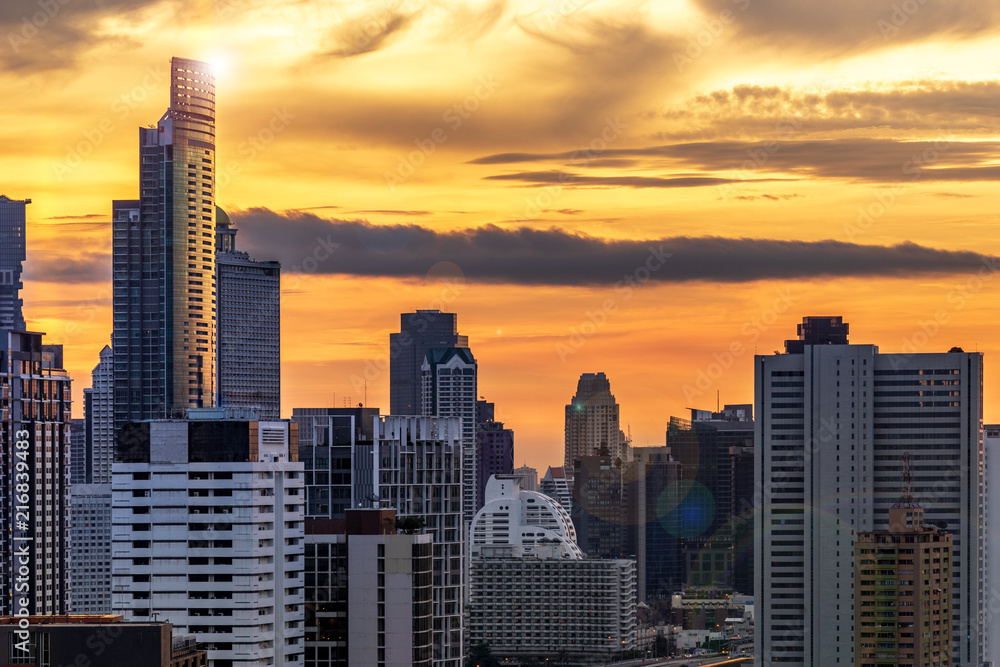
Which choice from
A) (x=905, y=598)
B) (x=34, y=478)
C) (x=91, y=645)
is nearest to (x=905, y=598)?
(x=905, y=598)

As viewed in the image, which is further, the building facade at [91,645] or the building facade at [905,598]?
the building facade at [905,598]

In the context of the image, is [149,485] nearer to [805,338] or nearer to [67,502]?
[67,502]

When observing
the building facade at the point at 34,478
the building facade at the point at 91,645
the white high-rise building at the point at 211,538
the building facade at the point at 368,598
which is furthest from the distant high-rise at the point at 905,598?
the building facade at the point at 34,478

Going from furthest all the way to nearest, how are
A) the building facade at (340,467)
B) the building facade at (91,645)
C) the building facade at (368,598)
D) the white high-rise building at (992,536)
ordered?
the white high-rise building at (992,536) → the building facade at (340,467) → the building facade at (368,598) → the building facade at (91,645)

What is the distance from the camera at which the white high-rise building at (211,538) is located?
87750 mm

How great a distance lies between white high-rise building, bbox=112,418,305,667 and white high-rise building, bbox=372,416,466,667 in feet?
115

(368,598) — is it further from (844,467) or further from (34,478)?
(34,478)

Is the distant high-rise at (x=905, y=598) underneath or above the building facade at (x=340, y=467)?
underneath

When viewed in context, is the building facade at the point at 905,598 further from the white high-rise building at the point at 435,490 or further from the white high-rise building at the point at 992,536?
the white high-rise building at the point at 992,536

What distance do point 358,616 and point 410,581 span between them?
11.9 feet

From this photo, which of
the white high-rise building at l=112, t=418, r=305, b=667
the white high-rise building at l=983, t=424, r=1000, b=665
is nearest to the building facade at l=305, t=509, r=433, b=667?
the white high-rise building at l=112, t=418, r=305, b=667

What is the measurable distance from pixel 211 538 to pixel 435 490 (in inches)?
2015

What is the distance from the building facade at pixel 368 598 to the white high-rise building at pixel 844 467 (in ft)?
227

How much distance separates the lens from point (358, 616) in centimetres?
9512
